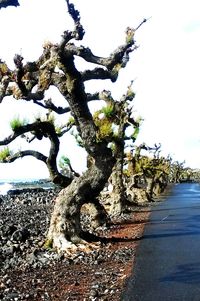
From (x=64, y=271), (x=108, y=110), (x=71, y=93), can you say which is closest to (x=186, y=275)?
(x=64, y=271)

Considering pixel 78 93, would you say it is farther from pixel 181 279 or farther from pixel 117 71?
pixel 181 279

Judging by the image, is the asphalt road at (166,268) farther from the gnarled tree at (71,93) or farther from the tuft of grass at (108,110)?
the tuft of grass at (108,110)

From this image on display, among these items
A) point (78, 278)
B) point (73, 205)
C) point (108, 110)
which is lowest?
point (78, 278)

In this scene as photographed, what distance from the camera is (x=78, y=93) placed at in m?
18.5

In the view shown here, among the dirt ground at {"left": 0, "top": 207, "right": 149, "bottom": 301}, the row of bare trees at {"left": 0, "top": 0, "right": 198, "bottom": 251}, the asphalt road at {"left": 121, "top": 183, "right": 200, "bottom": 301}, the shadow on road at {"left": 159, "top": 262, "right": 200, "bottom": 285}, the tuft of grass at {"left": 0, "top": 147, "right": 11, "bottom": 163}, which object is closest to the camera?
A: the asphalt road at {"left": 121, "top": 183, "right": 200, "bottom": 301}

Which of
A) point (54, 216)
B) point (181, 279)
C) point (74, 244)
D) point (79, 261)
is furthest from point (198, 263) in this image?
point (54, 216)

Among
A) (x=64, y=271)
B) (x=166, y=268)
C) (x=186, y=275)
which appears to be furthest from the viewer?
(x=64, y=271)

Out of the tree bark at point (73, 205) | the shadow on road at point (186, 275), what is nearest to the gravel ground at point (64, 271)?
the tree bark at point (73, 205)

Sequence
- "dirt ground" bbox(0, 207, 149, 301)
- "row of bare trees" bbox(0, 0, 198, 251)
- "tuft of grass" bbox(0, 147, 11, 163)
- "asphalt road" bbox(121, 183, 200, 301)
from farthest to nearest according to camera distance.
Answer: "tuft of grass" bbox(0, 147, 11, 163)
"row of bare trees" bbox(0, 0, 198, 251)
"dirt ground" bbox(0, 207, 149, 301)
"asphalt road" bbox(121, 183, 200, 301)

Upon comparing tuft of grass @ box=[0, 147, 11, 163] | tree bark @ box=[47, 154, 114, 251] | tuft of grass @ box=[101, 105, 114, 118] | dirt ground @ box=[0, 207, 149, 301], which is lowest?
dirt ground @ box=[0, 207, 149, 301]

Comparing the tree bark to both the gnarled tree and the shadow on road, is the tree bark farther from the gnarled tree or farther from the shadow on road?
the shadow on road

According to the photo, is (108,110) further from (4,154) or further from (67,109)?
(4,154)

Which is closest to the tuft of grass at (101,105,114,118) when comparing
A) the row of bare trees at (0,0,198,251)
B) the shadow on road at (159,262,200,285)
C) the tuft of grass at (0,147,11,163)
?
the row of bare trees at (0,0,198,251)

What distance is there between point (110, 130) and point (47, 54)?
734 cm
